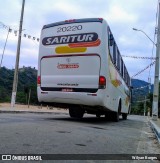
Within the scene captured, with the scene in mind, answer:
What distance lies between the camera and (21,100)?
210 ft

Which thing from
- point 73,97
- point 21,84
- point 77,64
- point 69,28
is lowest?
point 73,97

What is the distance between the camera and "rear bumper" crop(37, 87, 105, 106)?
1297 cm

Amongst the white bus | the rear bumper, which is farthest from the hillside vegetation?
the rear bumper

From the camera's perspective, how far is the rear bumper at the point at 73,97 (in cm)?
1297

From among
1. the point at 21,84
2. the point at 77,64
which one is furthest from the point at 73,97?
the point at 21,84

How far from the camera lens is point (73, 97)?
1333 centimetres

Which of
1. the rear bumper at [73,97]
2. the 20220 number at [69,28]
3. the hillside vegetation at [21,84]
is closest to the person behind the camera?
the rear bumper at [73,97]

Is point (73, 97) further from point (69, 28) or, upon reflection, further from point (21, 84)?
point (21, 84)

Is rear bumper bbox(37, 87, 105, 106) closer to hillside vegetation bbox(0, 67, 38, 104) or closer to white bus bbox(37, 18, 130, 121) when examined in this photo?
white bus bbox(37, 18, 130, 121)

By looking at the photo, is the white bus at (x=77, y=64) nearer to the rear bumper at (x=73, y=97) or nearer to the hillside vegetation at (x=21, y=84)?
the rear bumper at (x=73, y=97)

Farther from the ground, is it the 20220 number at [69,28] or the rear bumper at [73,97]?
the 20220 number at [69,28]

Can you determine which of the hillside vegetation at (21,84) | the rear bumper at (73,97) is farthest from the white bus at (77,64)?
the hillside vegetation at (21,84)

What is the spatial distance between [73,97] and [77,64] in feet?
3.99

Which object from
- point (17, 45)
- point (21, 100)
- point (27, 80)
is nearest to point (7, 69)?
point (27, 80)
